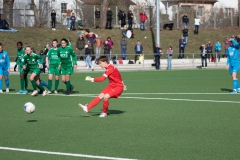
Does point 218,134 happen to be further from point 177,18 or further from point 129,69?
point 177,18

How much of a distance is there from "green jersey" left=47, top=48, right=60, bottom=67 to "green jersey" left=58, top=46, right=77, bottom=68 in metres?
0.61

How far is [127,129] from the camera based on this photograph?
439 inches

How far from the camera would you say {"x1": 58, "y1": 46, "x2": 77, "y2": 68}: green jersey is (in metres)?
19.1

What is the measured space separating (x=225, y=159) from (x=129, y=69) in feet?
104

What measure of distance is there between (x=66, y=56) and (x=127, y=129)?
8413 millimetres

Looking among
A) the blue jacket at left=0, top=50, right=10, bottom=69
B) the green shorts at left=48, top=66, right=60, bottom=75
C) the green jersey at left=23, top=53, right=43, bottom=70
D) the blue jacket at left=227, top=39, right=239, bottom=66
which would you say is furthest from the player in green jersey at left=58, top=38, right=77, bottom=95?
the blue jacket at left=227, top=39, right=239, bottom=66

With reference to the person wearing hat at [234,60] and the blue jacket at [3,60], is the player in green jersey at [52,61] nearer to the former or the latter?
the blue jacket at [3,60]

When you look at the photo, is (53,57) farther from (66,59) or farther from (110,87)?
(110,87)

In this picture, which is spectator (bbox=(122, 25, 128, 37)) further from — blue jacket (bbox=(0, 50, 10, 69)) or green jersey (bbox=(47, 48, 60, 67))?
green jersey (bbox=(47, 48, 60, 67))

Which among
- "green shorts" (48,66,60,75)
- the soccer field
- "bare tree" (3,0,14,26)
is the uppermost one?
"bare tree" (3,0,14,26)

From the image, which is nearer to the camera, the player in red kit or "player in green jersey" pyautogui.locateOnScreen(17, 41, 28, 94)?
the player in red kit

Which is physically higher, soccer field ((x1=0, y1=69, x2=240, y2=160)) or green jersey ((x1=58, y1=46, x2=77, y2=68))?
green jersey ((x1=58, y1=46, x2=77, y2=68))

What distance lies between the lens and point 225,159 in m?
8.20

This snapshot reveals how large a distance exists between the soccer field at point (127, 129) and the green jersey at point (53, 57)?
8.14 feet
